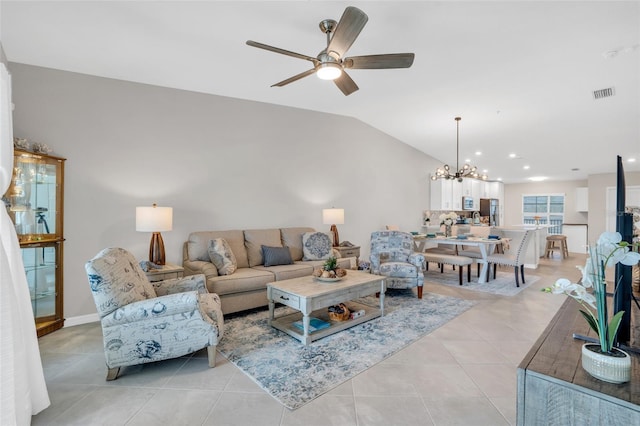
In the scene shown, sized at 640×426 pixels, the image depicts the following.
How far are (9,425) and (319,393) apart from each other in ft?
5.52

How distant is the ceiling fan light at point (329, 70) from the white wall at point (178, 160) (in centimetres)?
236

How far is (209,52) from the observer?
128 inches

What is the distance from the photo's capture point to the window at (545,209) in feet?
34.0

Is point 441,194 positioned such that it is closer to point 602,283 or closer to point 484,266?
point 484,266

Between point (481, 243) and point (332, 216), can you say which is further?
point (332, 216)

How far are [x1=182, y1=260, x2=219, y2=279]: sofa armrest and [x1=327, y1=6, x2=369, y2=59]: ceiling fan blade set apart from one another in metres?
2.70

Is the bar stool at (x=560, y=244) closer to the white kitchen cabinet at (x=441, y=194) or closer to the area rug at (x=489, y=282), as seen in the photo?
the white kitchen cabinet at (x=441, y=194)

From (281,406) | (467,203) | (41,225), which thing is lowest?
(281,406)

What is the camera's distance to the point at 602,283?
3.74 feet

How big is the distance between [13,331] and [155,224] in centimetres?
181

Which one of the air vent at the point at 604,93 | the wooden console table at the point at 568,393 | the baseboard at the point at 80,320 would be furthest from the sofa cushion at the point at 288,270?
the air vent at the point at 604,93

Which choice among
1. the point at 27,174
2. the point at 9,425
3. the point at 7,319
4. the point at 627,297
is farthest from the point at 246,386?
the point at 27,174

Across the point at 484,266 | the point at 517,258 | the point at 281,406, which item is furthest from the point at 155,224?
the point at 517,258

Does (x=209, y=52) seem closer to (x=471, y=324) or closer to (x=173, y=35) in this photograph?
(x=173, y=35)
